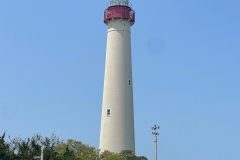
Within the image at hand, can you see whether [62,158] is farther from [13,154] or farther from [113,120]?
[113,120]

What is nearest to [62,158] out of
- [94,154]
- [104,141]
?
[94,154]

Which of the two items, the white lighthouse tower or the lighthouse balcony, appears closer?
the white lighthouse tower

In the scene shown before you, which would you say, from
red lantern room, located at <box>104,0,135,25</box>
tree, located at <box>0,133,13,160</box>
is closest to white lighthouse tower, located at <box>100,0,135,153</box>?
red lantern room, located at <box>104,0,135,25</box>

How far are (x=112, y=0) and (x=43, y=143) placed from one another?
1817cm

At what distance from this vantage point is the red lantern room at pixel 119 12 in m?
70.7

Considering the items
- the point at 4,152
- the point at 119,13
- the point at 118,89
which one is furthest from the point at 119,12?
the point at 4,152

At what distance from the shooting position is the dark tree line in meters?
55.2

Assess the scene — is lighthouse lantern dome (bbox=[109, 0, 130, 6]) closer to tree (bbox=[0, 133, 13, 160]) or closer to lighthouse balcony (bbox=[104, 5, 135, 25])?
lighthouse balcony (bbox=[104, 5, 135, 25])

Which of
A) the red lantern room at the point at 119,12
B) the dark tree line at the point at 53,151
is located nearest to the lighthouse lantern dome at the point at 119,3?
the red lantern room at the point at 119,12

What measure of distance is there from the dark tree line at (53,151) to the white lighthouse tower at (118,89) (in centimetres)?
256

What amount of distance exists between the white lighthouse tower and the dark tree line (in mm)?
2557

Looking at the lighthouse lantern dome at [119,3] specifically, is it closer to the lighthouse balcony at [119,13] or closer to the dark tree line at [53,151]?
the lighthouse balcony at [119,13]

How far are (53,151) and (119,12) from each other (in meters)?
20.0

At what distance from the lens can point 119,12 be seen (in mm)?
70750
